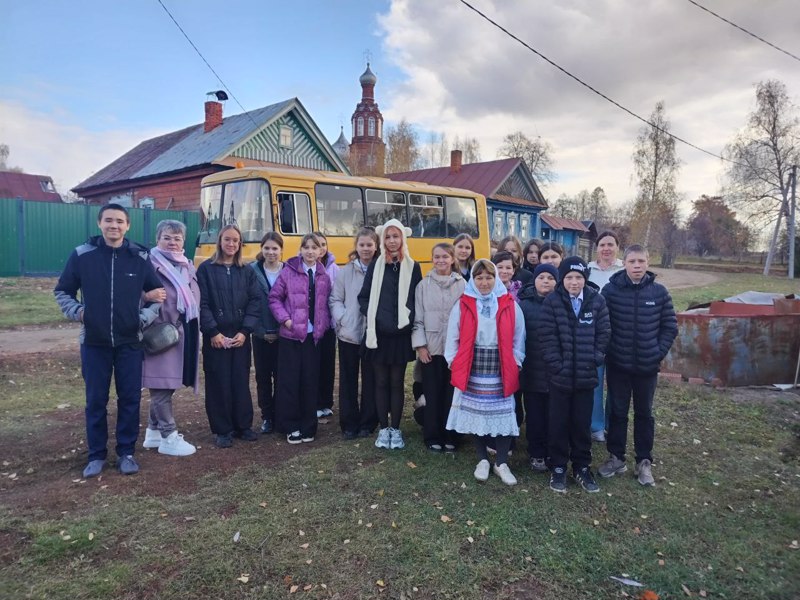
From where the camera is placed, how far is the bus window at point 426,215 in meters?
12.5

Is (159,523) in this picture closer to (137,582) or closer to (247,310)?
(137,582)

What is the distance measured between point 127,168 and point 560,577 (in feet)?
82.6

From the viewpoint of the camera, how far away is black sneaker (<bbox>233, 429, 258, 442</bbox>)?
181 inches

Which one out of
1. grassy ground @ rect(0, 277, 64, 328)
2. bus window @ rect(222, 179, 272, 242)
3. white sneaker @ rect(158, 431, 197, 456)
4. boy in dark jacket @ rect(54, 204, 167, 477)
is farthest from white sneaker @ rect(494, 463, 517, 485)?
grassy ground @ rect(0, 277, 64, 328)

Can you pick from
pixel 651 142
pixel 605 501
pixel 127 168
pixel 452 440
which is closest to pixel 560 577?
pixel 605 501

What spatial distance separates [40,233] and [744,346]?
57.3 feet

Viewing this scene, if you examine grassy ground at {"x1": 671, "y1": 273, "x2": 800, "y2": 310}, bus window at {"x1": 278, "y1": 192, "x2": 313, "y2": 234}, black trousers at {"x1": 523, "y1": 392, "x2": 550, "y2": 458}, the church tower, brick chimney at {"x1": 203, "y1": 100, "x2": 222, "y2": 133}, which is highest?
the church tower

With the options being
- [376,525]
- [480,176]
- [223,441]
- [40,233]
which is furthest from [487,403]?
[480,176]

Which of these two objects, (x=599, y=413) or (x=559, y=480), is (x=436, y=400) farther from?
(x=599, y=413)

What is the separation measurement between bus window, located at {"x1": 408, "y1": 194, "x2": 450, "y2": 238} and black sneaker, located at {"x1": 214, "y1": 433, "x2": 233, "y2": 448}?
850 cm

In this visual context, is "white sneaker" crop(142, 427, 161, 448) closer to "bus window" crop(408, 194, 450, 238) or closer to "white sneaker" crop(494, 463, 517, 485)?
"white sneaker" crop(494, 463, 517, 485)

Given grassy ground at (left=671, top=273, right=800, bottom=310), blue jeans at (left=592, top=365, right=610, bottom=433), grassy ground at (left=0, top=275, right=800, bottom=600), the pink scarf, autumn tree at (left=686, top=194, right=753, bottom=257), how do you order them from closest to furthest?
grassy ground at (left=0, top=275, right=800, bottom=600) < the pink scarf < blue jeans at (left=592, top=365, right=610, bottom=433) < grassy ground at (left=671, top=273, right=800, bottom=310) < autumn tree at (left=686, top=194, right=753, bottom=257)

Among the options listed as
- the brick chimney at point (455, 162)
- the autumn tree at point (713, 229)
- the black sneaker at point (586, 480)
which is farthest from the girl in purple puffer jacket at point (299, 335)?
the autumn tree at point (713, 229)

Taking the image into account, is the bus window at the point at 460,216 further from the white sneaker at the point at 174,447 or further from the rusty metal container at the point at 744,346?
the white sneaker at the point at 174,447
